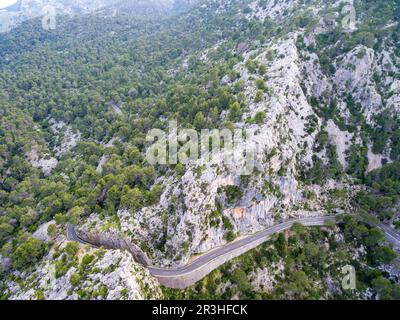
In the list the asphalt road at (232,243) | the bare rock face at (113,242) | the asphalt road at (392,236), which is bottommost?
the asphalt road at (392,236)

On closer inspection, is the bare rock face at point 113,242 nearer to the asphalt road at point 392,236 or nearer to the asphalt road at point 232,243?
the asphalt road at point 232,243

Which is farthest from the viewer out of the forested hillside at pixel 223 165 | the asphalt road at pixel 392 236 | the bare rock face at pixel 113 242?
the asphalt road at pixel 392 236

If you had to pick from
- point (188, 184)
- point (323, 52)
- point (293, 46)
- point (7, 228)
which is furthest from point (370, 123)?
point (7, 228)

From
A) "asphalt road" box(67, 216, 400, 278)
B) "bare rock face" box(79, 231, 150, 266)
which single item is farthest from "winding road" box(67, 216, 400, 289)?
"bare rock face" box(79, 231, 150, 266)

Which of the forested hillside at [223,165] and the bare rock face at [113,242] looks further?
the forested hillside at [223,165]

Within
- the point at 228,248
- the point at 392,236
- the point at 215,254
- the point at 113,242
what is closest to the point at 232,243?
the point at 228,248

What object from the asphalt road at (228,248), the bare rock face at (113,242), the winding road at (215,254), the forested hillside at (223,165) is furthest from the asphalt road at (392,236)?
the bare rock face at (113,242)

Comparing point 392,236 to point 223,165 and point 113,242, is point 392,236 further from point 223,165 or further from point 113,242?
point 113,242

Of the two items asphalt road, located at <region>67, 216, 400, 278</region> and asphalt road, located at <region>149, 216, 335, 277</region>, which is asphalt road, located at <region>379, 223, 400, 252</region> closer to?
asphalt road, located at <region>67, 216, 400, 278</region>
